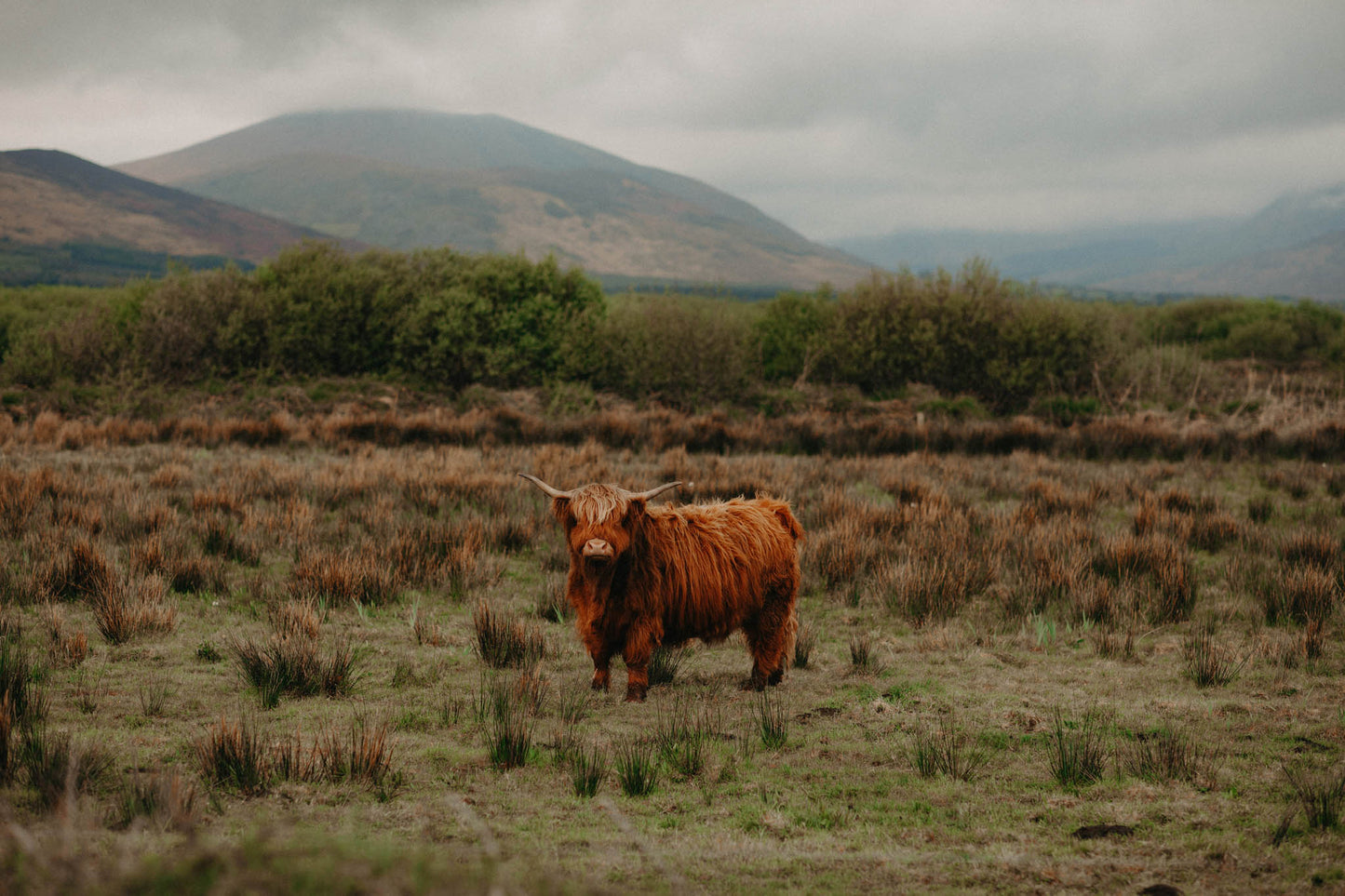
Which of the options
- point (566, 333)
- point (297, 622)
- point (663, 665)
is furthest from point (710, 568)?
point (566, 333)

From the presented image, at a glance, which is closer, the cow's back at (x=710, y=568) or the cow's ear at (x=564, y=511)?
the cow's ear at (x=564, y=511)

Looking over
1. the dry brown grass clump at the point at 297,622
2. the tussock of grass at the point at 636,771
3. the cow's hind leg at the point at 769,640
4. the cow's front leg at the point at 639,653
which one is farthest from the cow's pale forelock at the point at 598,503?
the dry brown grass clump at the point at 297,622

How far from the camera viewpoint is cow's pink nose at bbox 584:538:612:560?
4.10 meters

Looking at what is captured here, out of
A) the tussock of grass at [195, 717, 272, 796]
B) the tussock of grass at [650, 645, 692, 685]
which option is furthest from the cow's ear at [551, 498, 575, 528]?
the tussock of grass at [195, 717, 272, 796]

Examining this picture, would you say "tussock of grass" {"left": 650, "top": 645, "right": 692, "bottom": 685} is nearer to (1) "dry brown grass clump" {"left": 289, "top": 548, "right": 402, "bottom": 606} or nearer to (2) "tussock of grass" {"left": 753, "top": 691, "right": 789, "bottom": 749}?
(2) "tussock of grass" {"left": 753, "top": 691, "right": 789, "bottom": 749}

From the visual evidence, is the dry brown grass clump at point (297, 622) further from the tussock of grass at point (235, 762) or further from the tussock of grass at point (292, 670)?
the tussock of grass at point (235, 762)

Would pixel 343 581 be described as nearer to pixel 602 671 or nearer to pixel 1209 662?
pixel 602 671

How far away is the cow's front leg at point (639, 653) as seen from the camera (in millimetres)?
4652

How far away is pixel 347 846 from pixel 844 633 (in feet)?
17.1

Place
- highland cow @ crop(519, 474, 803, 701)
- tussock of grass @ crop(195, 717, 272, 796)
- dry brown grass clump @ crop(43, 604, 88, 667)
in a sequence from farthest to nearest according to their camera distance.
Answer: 1. dry brown grass clump @ crop(43, 604, 88, 667)
2. highland cow @ crop(519, 474, 803, 701)
3. tussock of grass @ crop(195, 717, 272, 796)

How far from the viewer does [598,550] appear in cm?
411

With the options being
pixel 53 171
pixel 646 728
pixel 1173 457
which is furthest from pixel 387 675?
pixel 53 171

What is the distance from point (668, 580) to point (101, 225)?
511ft

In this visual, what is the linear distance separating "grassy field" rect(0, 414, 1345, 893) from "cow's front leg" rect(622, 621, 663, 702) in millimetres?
125
